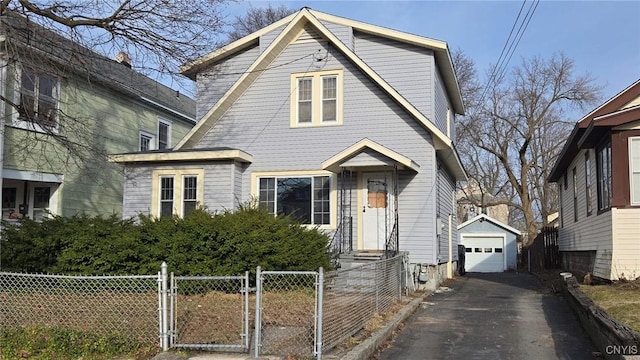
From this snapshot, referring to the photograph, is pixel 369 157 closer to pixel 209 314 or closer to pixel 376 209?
pixel 376 209

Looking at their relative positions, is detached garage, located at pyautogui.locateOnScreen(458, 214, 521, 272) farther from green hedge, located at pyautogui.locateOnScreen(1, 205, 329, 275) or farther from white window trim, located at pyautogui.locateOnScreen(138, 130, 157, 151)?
green hedge, located at pyautogui.locateOnScreen(1, 205, 329, 275)

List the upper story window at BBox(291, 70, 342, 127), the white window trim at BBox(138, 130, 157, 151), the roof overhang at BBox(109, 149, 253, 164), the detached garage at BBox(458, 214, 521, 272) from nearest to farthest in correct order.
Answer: the roof overhang at BBox(109, 149, 253, 164), the upper story window at BBox(291, 70, 342, 127), the white window trim at BBox(138, 130, 157, 151), the detached garage at BBox(458, 214, 521, 272)

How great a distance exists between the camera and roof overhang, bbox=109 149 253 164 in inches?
631

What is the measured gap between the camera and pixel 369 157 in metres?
14.9

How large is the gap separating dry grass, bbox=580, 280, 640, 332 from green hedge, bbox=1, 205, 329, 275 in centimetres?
569

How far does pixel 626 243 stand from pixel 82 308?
11.0m

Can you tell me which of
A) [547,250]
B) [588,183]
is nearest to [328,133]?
[588,183]

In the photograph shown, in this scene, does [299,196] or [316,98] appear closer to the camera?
[299,196]

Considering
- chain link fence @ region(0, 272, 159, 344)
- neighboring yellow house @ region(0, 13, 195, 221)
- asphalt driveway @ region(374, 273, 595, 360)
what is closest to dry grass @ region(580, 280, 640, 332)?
asphalt driveway @ region(374, 273, 595, 360)

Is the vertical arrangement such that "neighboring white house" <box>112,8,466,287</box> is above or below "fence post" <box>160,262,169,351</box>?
above

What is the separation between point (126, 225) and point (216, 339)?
5343 millimetres

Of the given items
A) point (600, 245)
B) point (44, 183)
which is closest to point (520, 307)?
point (600, 245)

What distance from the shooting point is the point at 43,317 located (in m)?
8.16

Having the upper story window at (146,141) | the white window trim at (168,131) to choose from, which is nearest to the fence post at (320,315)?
the upper story window at (146,141)
